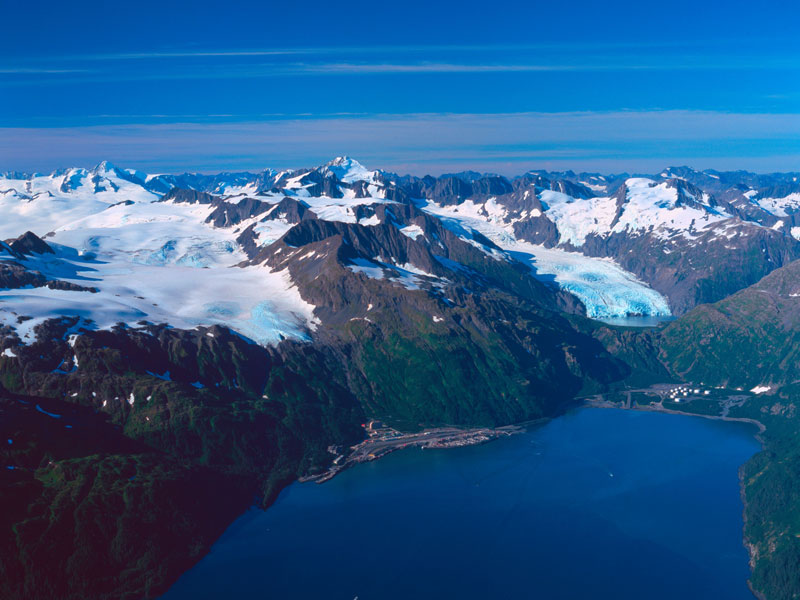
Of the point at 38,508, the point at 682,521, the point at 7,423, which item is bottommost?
the point at 682,521

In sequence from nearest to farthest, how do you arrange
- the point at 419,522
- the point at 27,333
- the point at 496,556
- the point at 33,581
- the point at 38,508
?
the point at 33,581 → the point at 38,508 → the point at 496,556 → the point at 419,522 → the point at 27,333

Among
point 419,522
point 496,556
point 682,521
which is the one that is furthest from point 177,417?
point 682,521

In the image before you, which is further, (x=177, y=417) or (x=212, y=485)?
(x=177, y=417)

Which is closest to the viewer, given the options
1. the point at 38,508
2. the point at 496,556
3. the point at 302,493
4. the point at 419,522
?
the point at 38,508

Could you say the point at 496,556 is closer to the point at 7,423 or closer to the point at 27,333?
the point at 7,423

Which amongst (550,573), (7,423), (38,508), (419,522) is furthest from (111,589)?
(550,573)

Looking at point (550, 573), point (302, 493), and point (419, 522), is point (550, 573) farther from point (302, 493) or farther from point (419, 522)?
point (302, 493)

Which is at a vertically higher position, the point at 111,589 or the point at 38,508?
the point at 38,508
